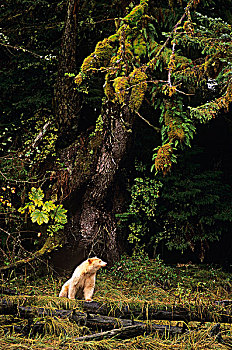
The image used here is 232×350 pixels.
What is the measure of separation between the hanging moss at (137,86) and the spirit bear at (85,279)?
2206 millimetres

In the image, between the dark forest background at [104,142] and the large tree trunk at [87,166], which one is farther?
the large tree trunk at [87,166]

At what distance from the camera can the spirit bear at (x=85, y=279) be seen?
3.73 m

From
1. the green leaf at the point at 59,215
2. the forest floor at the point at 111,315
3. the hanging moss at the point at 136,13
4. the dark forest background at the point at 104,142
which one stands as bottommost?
the forest floor at the point at 111,315

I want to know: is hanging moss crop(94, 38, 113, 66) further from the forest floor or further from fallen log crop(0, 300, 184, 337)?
fallen log crop(0, 300, 184, 337)

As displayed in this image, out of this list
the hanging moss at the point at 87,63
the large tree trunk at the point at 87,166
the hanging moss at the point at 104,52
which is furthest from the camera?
the large tree trunk at the point at 87,166

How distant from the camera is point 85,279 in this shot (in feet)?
12.4

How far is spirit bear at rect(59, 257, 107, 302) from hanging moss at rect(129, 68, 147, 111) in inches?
86.8

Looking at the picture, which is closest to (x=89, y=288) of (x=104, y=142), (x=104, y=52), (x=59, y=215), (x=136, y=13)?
(x=59, y=215)

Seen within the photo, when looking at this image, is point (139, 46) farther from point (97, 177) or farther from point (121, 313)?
Answer: point (121, 313)

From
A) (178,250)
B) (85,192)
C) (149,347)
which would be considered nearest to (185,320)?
(149,347)

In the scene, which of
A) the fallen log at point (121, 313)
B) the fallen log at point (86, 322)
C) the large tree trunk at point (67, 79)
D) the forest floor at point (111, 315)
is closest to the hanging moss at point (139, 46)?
the large tree trunk at point (67, 79)

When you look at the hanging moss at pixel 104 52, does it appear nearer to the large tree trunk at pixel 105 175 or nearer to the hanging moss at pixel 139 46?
the hanging moss at pixel 139 46

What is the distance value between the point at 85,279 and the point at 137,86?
2712mm

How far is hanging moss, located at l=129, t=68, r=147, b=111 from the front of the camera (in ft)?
15.2
